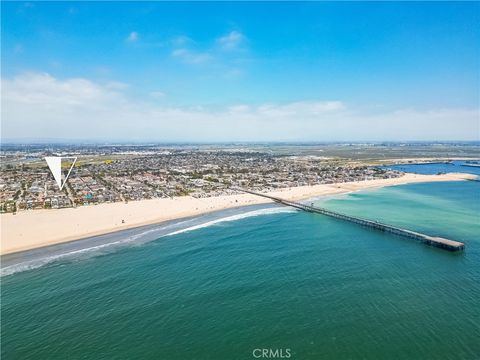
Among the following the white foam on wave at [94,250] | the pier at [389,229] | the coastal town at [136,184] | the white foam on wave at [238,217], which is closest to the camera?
the white foam on wave at [94,250]

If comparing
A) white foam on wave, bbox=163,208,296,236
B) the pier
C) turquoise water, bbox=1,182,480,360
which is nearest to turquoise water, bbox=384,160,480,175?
the pier

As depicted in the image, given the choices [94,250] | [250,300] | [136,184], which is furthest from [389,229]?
[136,184]

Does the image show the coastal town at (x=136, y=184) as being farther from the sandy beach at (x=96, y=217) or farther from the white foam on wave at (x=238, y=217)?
the white foam on wave at (x=238, y=217)

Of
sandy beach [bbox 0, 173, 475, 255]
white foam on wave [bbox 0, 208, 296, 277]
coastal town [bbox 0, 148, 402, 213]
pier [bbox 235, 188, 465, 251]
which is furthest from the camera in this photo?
coastal town [bbox 0, 148, 402, 213]

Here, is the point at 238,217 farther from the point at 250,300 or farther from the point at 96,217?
the point at 250,300

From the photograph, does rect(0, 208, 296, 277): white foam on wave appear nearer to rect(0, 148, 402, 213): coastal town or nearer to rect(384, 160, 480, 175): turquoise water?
rect(0, 148, 402, 213): coastal town

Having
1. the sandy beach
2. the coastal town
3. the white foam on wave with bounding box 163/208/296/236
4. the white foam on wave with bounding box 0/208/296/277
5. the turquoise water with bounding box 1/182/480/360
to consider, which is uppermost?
the coastal town

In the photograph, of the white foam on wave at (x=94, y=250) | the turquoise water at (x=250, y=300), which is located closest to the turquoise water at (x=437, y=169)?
the turquoise water at (x=250, y=300)
